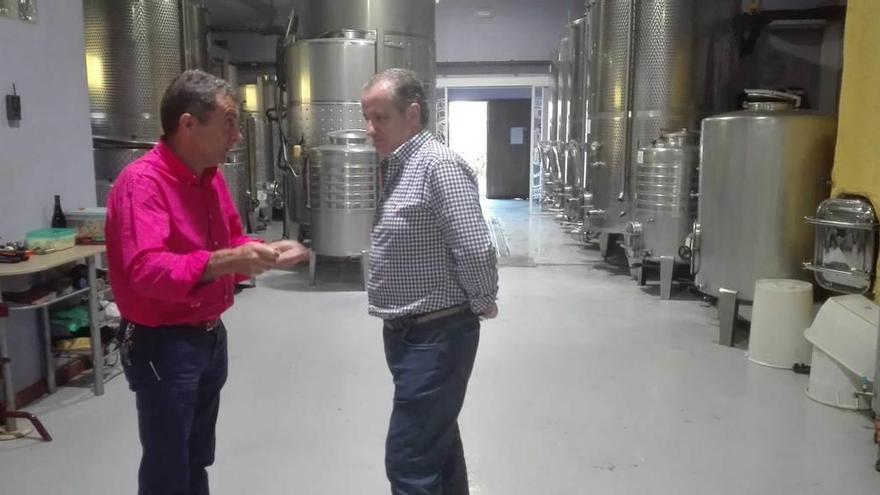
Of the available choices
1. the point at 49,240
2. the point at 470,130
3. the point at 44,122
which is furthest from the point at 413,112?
the point at 470,130

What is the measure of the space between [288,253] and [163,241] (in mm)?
267

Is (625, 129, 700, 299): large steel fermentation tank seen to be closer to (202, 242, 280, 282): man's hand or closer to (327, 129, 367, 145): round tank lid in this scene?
(327, 129, 367, 145): round tank lid

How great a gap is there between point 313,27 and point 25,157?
367 cm

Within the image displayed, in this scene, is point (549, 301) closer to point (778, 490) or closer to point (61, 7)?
point (778, 490)

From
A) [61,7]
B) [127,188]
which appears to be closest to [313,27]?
[61,7]

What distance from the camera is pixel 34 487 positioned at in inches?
95.7

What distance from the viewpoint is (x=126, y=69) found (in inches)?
208

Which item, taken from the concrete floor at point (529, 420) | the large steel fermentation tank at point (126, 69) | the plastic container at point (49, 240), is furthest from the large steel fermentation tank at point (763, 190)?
the large steel fermentation tank at point (126, 69)

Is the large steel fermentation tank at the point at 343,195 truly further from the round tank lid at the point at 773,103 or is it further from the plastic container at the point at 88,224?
the round tank lid at the point at 773,103

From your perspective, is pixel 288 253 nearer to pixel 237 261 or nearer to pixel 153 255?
pixel 237 261

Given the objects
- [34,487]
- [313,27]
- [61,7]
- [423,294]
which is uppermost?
[313,27]

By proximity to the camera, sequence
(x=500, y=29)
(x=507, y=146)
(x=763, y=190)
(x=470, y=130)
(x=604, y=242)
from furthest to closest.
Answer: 1. (x=470, y=130)
2. (x=507, y=146)
3. (x=500, y=29)
4. (x=604, y=242)
5. (x=763, y=190)

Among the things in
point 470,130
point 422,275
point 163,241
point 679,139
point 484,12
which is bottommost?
point 422,275

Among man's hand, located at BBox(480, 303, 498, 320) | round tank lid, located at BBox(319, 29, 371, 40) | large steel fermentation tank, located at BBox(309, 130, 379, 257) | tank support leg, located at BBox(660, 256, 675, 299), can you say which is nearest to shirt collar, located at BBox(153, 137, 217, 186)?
man's hand, located at BBox(480, 303, 498, 320)
